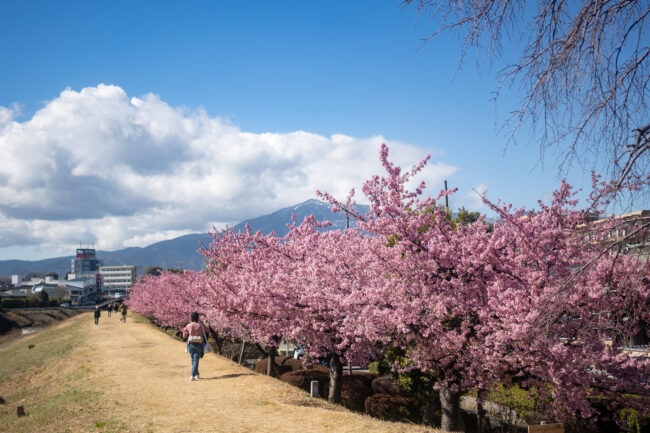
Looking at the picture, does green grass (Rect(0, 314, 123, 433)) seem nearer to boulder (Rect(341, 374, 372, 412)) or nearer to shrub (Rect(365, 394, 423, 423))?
boulder (Rect(341, 374, 372, 412))

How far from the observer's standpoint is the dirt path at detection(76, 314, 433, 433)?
10523 mm

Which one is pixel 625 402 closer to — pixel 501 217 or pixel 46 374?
pixel 501 217

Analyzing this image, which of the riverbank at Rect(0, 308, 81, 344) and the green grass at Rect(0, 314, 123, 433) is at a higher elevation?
the green grass at Rect(0, 314, 123, 433)

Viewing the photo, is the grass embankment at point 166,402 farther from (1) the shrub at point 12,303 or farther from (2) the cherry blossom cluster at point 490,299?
(1) the shrub at point 12,303

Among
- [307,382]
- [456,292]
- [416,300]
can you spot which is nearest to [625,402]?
[456,292]

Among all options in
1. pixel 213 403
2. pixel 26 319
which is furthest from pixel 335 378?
pixel 26 319

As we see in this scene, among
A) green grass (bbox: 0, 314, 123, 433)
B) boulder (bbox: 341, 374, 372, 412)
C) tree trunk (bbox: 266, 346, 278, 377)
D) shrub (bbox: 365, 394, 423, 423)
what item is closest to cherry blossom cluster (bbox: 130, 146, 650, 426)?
shrub (bbox: 365, 394, 423, 423)

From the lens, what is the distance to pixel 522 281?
11367 millimetres

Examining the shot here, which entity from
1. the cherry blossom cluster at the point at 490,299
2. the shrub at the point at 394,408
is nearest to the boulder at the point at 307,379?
the shrub at the point at 394,408

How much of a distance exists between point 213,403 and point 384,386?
12008 mm

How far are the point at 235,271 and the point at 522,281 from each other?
→ 12.9 metres

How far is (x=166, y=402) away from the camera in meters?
13.1

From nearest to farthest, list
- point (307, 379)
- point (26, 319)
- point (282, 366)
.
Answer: point (307, 379), point (282, 366), point (26, 319)

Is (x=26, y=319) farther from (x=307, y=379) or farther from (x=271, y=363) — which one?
(x=307, y=379)
